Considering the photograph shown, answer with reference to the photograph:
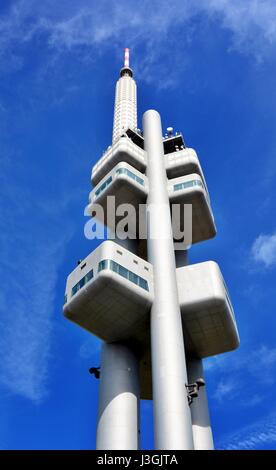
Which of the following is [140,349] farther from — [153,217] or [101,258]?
[153,217]

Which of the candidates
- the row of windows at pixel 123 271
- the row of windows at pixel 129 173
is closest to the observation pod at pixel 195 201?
the row of windows at pixel 129 173

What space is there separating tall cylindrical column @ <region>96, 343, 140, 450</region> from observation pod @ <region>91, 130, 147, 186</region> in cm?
2186

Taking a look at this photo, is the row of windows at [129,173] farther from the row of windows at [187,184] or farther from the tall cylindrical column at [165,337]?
the row of windows at [187,184]

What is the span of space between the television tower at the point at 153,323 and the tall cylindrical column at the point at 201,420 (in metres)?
0.08

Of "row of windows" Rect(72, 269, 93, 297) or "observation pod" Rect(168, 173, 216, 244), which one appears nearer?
"row of windows" Rect(72, 269, 93, 297)

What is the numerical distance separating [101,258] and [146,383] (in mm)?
15288

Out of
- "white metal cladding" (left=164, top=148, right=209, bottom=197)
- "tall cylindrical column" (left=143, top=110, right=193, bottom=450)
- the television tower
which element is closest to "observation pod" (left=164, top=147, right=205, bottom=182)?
"white metal cladding" (left=164, top=148, right=209, bottom=197)

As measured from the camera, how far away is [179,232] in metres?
50.5

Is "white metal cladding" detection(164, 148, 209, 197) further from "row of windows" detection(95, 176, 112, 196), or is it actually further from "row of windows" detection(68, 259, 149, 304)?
"row of windows" detection(68, 259, 149, 304)

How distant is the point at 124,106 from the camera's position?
71.0m

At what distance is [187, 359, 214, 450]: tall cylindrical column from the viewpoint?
37250 millimetres

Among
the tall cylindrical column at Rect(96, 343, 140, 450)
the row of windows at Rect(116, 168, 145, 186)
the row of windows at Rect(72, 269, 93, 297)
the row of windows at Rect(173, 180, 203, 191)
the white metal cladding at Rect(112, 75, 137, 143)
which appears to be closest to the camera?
the tall cylindrical column at Rect(96, 343, 140, 450)

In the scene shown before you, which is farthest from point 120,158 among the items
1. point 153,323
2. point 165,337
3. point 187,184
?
point 165,337
